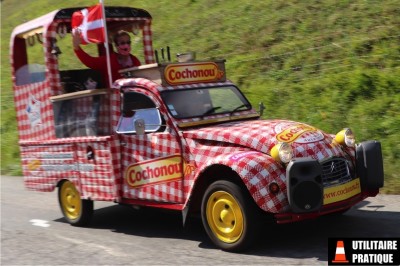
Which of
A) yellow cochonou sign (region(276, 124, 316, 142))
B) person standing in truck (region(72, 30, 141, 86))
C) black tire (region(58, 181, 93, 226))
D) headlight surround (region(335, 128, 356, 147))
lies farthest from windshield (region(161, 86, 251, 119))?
black tire (region(58, 181, 93, 226))

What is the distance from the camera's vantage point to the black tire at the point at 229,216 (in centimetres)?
576

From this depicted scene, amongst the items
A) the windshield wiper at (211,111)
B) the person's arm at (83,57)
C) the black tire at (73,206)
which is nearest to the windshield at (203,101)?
the windshield wiper at (211,111)

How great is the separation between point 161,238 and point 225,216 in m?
1.27

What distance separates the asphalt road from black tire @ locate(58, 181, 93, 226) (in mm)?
133

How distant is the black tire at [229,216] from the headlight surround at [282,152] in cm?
48

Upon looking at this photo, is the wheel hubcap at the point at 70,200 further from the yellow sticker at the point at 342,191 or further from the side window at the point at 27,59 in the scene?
the yellow sticker at the point at 342,191

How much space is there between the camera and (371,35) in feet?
41.4

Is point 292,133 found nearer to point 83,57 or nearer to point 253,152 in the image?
point 253,152

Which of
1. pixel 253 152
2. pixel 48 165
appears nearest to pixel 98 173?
pixel 48 165

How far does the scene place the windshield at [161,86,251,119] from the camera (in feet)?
22.8

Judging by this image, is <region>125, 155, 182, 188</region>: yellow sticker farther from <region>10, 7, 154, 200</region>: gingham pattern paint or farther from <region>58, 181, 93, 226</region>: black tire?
<region>58, 181, 93, 226</region>: black tire

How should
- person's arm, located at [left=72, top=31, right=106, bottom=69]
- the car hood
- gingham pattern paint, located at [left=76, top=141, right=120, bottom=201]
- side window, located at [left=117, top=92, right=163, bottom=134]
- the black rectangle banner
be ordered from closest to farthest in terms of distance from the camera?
the black rectangle banner, the car hood, side window, located at [left=117, top=92, right=163, bottom=134], gingham pattern paint, located at [left=76, top=141, right=120, bottom=201], person's arm, located at [left=72, top=31, right=106, bottom=69]

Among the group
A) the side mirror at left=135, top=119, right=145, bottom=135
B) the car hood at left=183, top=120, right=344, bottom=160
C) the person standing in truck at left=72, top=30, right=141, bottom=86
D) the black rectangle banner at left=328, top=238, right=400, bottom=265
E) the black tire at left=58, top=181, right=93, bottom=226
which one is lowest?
the black rectangle banner at left=328, top=238, right=400, bottom=265

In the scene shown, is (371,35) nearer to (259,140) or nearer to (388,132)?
(388,132)
